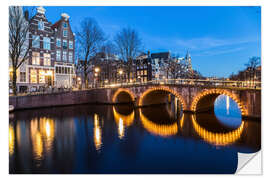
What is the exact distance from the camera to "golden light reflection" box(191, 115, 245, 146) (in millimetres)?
10219

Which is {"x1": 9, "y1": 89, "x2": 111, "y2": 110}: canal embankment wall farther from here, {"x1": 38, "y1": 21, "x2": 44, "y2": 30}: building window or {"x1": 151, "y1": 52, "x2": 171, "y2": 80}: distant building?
{"x1": 151, "y1": 52, "x2": 171, "y2": 80}: distant building

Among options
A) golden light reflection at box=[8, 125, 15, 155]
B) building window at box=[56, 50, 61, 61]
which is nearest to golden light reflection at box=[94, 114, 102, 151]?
golden light reflection at box=[8, 125, 15, 155]

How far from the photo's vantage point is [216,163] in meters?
7.52

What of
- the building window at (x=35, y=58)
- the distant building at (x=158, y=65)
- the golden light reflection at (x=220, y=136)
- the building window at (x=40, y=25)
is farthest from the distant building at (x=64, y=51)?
the distant building at (x=158, y=65)

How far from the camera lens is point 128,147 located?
9.38 metres

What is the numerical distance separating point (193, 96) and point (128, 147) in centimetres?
1116

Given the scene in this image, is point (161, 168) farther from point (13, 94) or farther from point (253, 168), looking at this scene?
point (13, 94)

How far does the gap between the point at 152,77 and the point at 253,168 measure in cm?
5022

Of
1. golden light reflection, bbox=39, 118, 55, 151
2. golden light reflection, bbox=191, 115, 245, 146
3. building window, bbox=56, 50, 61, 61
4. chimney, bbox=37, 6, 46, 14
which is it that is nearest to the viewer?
golden light reflection, bbox=39, 118, 55, 151

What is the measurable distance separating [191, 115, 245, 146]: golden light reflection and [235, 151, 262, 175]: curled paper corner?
1696 millimetres

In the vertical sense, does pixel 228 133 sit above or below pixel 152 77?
below

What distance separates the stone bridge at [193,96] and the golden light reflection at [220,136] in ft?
8.69

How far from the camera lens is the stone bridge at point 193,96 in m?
14.6
